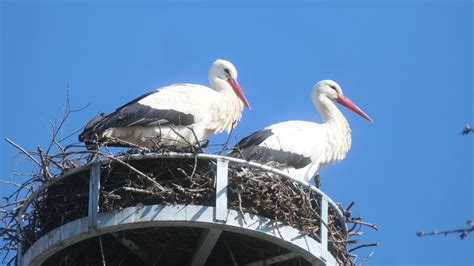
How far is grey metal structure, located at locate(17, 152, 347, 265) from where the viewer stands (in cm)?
538

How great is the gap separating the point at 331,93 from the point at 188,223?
188 inches

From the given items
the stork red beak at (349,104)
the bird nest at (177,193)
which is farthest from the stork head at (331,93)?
the bird nest at (177,193)

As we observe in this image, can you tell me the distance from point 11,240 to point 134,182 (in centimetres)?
131

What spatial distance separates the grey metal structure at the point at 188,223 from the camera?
538 cm

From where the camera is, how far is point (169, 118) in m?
7.75

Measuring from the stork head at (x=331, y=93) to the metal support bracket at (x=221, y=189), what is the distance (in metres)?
4.24

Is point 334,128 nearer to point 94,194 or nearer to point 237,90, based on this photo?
point 237,90

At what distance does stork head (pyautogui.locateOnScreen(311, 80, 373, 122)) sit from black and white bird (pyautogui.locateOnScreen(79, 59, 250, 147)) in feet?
4.61

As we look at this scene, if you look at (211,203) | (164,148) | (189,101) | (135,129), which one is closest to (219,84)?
(189,101)

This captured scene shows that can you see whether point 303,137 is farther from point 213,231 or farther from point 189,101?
point 213,231

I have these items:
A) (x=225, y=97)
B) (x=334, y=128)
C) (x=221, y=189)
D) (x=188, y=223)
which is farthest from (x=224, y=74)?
(x=188, y=223)

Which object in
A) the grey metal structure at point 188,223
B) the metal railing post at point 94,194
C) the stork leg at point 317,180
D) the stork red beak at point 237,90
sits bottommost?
the grey metal structure at point 188,223

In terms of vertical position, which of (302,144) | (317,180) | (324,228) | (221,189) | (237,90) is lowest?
(324,228)

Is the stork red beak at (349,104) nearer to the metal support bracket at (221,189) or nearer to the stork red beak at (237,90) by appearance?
the stork red beak at (237,90)
